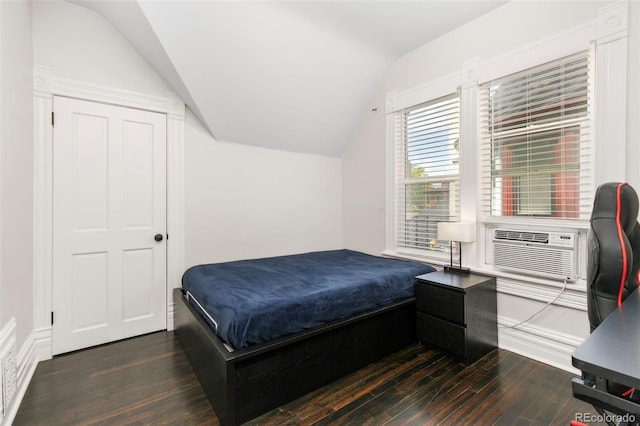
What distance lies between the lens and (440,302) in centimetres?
237

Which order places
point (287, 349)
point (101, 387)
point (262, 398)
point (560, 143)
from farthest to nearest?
1. point (560, 143)
2. point (101, 387)
3. point (287, 349)
4. point (262, 398)

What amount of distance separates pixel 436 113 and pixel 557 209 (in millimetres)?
1409

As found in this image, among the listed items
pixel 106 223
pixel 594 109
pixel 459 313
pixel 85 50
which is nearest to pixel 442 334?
pixel 459 313

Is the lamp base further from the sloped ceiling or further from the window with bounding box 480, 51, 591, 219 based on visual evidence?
the sloped ceiling

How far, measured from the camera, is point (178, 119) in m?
2.94

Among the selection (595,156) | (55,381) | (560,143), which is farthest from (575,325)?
(55,381)

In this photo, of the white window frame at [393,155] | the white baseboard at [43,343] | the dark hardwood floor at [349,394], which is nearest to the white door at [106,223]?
the white baseboard at [43,343]

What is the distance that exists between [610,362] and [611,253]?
54 cm

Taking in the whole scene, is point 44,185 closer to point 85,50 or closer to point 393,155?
point 85,50

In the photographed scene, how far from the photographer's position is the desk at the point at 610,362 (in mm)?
621

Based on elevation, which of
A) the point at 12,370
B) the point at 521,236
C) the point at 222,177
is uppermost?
the point at 222,177

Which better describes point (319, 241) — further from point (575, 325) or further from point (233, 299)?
point (575, 325)

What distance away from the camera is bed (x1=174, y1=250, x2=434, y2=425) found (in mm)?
1665

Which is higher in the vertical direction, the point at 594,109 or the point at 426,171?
the point at 594,109
